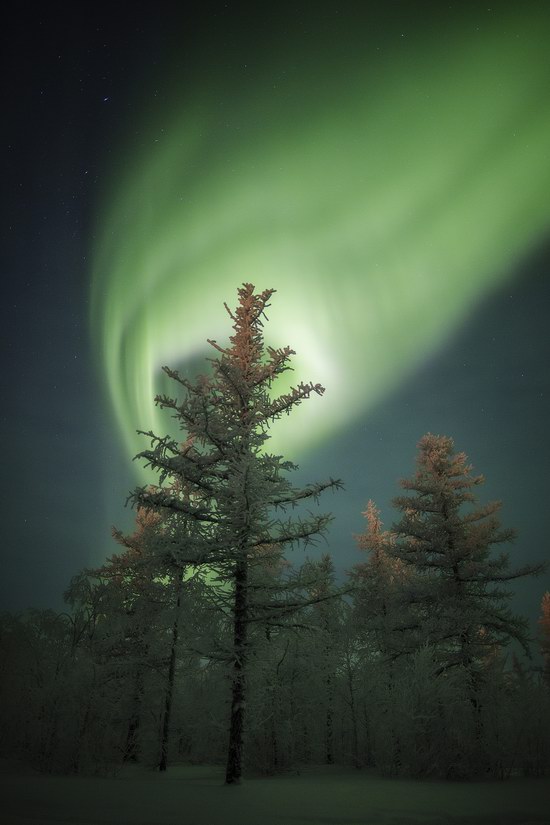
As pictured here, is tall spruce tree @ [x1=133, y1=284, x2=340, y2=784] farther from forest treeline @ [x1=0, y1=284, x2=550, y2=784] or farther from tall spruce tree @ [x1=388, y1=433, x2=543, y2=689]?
tall spruce tree @ [x1=388, y1=433, x2=543, y2=689]

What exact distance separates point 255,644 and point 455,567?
329 inches

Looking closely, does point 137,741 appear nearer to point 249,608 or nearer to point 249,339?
point 249,608

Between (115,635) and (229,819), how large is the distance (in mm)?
8617

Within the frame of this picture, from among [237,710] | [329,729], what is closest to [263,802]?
[237,710]

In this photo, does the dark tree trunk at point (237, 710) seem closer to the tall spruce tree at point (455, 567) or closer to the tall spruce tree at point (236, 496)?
the tall spruce tree at point (236, 496)

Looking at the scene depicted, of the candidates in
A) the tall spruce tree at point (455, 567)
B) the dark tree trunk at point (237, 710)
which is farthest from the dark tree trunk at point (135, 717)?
the tall spruce tree at point (455, 567)

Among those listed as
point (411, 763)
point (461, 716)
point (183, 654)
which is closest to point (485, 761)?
point (461, 716)

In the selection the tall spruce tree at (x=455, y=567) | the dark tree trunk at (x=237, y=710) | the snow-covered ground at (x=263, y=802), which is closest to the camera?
the snow-covered ground at (x=263, y=802)

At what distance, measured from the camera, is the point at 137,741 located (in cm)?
1243

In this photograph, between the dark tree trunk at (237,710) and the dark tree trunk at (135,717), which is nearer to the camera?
the dark tree trunk at (237,710)

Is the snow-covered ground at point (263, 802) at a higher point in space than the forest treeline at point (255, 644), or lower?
lower

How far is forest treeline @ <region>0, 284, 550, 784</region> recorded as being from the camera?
7918 millimetres

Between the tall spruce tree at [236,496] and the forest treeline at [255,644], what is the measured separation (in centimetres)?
4

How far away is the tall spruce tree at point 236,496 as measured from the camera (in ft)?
25.0
